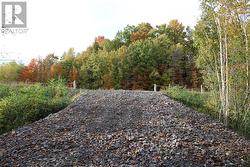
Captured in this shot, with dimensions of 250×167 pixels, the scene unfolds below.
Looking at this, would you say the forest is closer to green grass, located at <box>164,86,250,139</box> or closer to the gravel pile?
green grass, located at <box>164,86,250,139</box>

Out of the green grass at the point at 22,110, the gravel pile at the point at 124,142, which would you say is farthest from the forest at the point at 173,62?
the green grass at the point at 22,110

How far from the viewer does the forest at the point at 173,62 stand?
39.3 ft

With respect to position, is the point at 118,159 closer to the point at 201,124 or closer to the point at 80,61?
the point at 201,124

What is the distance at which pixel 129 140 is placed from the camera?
8.89m

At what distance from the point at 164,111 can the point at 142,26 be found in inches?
1539

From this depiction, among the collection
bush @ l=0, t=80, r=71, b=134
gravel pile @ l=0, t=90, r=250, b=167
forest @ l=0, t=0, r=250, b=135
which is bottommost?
gravel pile @ l=0, t=90, r=250, b=167

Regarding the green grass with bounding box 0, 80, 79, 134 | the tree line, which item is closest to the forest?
the tree line

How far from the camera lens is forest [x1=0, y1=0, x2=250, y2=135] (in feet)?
39.3

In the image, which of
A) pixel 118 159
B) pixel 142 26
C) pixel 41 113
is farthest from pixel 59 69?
pixel 118 159

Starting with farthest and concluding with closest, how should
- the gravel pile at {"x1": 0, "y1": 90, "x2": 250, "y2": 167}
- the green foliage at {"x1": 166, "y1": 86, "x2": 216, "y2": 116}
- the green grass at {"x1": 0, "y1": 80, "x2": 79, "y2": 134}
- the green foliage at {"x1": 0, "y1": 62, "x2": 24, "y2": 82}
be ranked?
the green foliage at {"x1": 0, "y1": 62, "x2": 24, "y2": 82} → the green foliage at {"x1": 166, "y1": 86, "x2": 216, "y2": 116} → the green grass at {"x1": 0, "y1": 80, "x2": 79, "y2": 134} → the gravel pile at {"x1": 0, "y1": 90, "x2": 250, "y2": 167}

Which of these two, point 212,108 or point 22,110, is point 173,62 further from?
point 22,110

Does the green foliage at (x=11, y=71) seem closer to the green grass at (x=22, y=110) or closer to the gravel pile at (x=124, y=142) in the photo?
the green grass at (x=22, y=110)

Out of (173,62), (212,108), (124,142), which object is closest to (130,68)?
(173,62)

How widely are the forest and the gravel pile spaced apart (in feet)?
4.98
